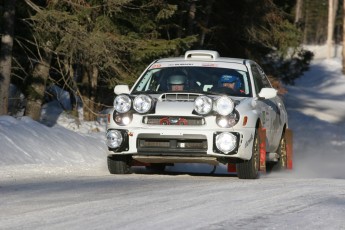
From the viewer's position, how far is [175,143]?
11930 millimetres

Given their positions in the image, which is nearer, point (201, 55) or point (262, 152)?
point (262, 152)

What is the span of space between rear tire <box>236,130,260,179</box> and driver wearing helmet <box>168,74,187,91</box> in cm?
135

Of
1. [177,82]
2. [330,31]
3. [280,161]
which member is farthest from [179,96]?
[330,31]

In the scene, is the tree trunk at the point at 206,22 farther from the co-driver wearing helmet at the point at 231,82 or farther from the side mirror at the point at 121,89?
the side mirror at the point at 121,89

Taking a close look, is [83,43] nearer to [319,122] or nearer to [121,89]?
[121,89]

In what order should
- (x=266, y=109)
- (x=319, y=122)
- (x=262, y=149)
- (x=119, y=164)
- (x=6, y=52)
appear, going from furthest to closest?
1. (x=319, y=122)
2. (x=6, y=52)
3. (x=266, y=109)
4. (x=262, y=149)
5. (x=119, y=164)

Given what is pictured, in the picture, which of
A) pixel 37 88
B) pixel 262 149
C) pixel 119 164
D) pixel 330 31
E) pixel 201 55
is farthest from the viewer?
pixel 330 31

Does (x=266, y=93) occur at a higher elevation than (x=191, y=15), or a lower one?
lower

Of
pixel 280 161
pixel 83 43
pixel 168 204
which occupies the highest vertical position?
pixel 83 43

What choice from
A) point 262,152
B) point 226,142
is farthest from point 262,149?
point 226,142

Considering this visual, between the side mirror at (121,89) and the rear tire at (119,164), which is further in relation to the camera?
the side mirror at (121,89)

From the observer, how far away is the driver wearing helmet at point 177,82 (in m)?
13.1

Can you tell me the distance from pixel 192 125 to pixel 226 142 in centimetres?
48

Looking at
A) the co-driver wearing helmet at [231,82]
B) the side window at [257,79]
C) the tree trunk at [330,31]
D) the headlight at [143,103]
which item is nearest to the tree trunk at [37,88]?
the side window at [257,79]
